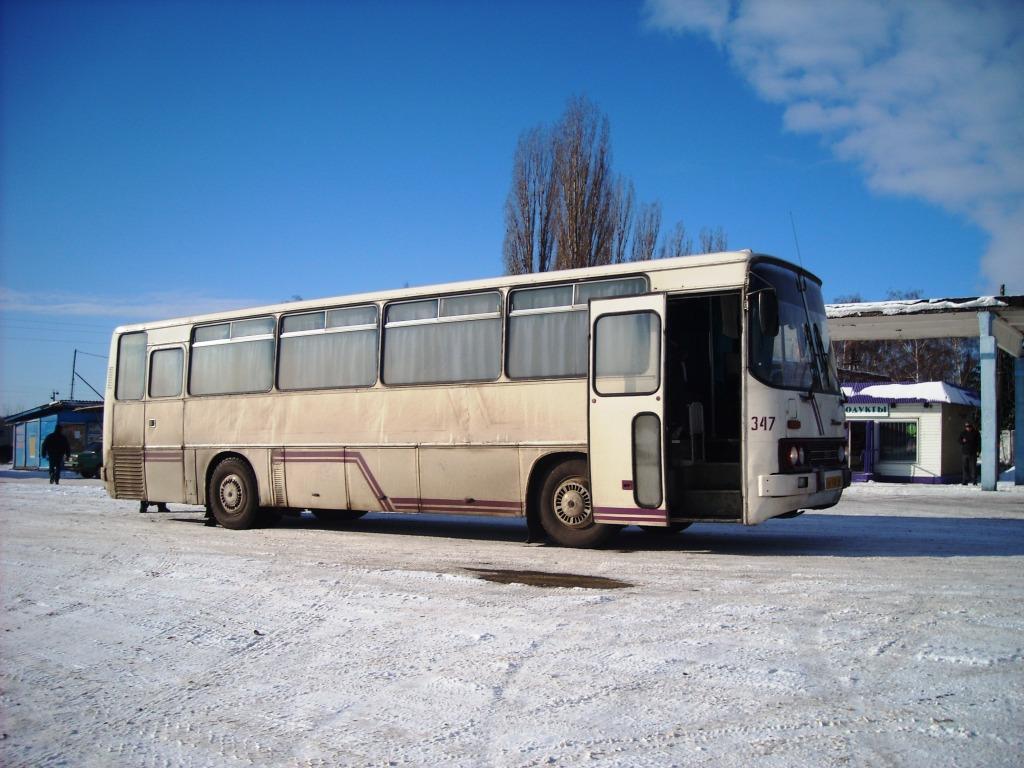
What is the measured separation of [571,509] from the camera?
10602mm

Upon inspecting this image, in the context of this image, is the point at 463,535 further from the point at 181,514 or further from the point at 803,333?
the point at 181,514

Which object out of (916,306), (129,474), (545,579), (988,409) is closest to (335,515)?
(129,474)

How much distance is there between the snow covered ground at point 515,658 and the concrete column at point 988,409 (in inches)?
586

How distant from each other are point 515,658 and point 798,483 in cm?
500

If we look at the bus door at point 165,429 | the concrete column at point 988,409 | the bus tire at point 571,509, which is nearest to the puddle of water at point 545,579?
the bus tire at point 571,509

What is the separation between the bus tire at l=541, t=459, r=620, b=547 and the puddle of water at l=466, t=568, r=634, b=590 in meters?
1.64

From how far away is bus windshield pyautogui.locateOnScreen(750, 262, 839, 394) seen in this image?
953 centimetres

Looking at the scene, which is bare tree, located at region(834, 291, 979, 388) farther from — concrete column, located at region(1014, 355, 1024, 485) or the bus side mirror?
the bus side mirror

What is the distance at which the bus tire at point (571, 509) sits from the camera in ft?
34.4

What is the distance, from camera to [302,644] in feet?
19.9

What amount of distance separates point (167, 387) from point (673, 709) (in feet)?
40.5

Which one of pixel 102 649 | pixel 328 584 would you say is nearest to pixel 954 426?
pixel 328 584

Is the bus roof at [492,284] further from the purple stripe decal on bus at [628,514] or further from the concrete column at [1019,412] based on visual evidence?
the concrete column at [1019,412]

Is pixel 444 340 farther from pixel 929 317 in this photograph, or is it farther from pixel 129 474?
pixel 929 317
